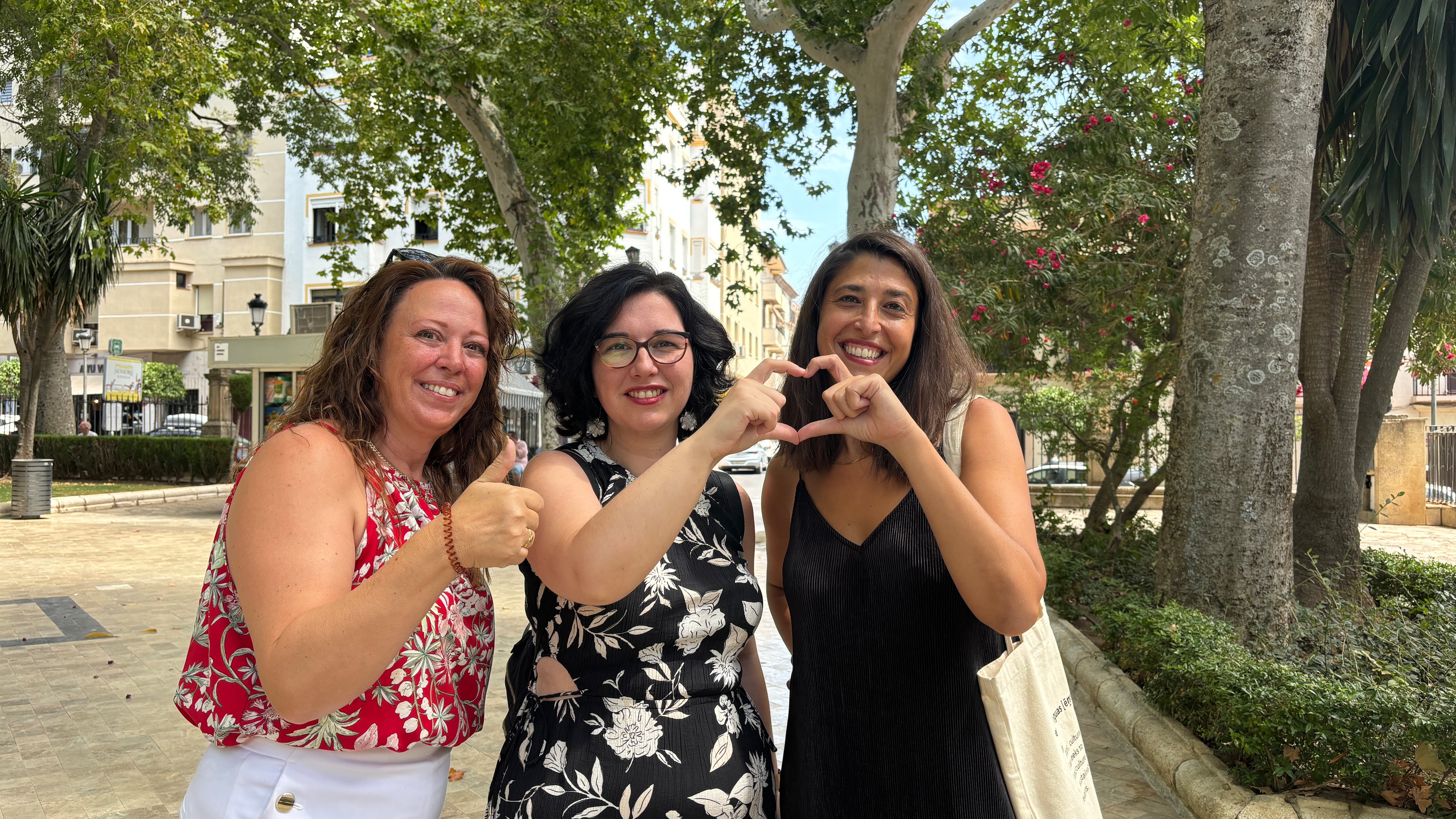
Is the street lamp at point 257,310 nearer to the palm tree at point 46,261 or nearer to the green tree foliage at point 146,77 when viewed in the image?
the palm tree at point 46,261

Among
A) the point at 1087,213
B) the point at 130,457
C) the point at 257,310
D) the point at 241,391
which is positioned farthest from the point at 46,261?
the point at 1087,213

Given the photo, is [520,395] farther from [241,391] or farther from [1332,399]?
[1332,399]

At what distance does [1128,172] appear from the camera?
28.5 ft

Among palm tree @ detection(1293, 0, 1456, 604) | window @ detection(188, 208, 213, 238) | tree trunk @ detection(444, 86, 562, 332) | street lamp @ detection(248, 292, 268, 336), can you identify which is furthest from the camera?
window @ detection(188, 208, 213, 238)

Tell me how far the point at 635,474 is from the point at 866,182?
7071mm

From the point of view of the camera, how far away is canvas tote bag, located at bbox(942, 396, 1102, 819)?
1765 millimetres

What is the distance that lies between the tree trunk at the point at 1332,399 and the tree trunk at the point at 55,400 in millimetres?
24404

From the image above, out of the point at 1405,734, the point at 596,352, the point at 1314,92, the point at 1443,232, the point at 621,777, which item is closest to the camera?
the point at 621,777

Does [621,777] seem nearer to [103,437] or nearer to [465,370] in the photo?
[465,370]

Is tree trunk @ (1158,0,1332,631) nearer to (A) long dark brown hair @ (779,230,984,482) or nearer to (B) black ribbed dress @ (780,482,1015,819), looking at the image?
(A) long dark brown hair @ (779,230,984,482)

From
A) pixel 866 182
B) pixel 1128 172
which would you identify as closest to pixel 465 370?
pixel 866 182

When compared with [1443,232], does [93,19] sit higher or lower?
higher

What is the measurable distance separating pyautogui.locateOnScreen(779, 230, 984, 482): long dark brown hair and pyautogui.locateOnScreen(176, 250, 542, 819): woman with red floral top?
26.0 inches

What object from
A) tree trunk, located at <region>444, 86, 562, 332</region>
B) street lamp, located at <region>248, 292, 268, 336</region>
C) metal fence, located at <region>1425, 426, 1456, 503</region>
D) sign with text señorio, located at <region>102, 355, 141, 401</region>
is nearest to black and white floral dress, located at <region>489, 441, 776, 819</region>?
tree trunk, located at <region>444, 86, 562, 332</region>
